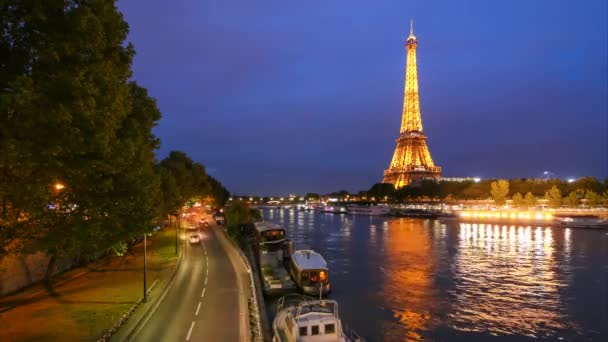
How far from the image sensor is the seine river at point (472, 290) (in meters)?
28.0

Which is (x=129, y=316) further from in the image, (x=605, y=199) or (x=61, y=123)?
(x=605, y=199)

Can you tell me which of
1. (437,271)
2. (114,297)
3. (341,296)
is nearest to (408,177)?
(437,271)

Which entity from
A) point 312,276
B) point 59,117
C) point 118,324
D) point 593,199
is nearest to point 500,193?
point 593,199

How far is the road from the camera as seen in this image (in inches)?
773

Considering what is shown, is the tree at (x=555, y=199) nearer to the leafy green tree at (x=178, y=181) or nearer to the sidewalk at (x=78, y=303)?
the leafy green tree at (x=178, y=181)

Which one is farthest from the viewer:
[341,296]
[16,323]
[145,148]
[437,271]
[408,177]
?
[408,177]

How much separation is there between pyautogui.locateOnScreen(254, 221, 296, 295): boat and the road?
2.68 metres

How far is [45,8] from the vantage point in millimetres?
Answer: 15039

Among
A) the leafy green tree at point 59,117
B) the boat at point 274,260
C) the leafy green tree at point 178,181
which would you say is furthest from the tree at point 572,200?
the leafy green tree at point 59,117

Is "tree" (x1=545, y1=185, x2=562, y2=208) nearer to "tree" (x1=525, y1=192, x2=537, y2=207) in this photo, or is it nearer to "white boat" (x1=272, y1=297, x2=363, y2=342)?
"tree" (x1=525, y1=192, x2=537, y2=207)

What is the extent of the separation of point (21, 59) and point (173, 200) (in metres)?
40.5

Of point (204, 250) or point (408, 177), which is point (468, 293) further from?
point (408, 177)

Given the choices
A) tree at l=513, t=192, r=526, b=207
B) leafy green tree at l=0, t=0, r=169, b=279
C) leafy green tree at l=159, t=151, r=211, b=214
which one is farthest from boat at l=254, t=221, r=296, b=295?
tree at l=513, t=192, r=526, b=207

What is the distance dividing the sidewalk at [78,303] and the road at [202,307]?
69.1 inches
